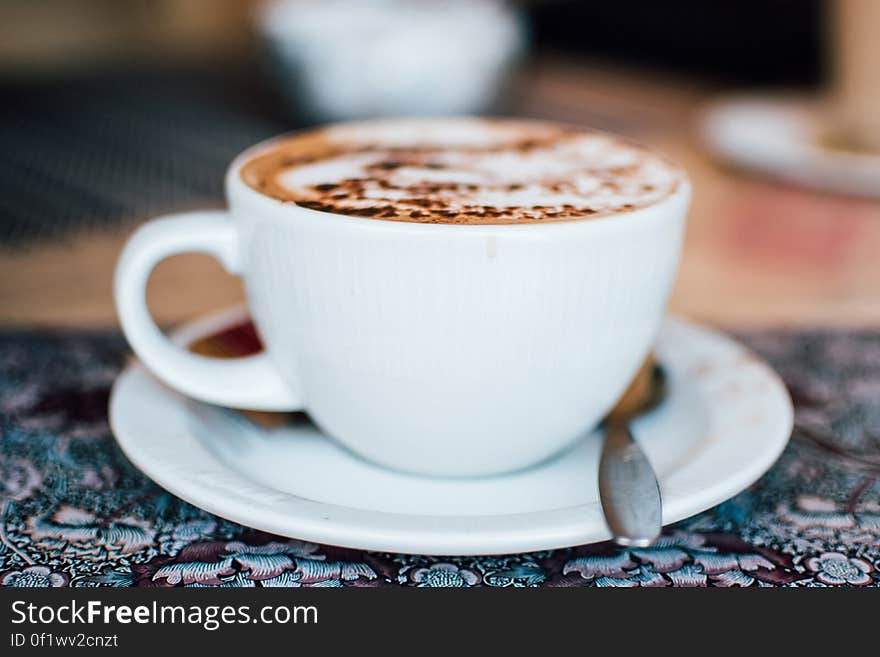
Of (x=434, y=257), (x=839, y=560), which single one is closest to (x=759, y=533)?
(x=839, y=560)

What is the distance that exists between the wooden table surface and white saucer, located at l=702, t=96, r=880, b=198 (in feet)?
0.07

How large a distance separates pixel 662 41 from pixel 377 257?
60.8 inches

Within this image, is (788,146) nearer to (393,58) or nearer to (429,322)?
(393,58)

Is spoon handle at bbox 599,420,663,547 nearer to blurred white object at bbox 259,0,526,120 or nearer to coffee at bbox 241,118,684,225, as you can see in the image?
coffee at bbox 241,118,684,225

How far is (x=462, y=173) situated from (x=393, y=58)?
2.50 feet

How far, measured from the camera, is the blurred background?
80 centimetres

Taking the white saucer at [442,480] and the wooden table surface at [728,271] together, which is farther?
the wooden table surface at [728,271]

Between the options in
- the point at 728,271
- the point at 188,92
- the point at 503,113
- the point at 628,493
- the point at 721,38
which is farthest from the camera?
the point at 721,38

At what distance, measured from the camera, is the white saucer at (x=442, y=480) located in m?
0.37

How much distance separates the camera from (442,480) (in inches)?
18.6

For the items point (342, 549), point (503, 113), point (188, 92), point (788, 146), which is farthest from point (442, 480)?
point (188, 92)

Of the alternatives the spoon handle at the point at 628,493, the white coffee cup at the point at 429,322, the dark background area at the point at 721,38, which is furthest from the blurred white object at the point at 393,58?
the spoon handle at the point at 628,493

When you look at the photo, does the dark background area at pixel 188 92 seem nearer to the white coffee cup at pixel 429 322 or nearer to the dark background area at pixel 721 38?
the dark background area at pixel 721 38

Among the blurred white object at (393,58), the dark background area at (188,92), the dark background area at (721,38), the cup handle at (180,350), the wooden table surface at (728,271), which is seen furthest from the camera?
the dark background area at (721,38)
